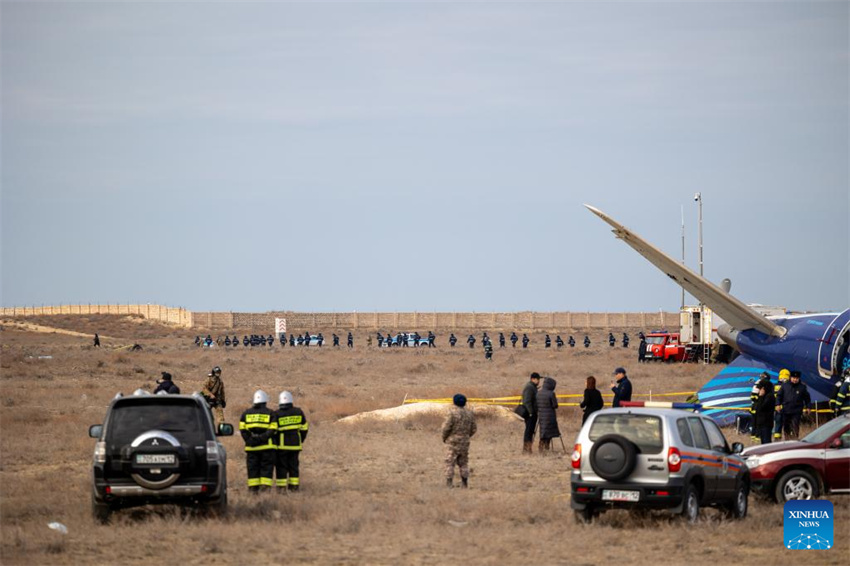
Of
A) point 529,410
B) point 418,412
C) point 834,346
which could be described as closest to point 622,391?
point 529,410

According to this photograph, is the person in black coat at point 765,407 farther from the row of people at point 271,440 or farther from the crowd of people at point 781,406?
the row of people at point 271,440

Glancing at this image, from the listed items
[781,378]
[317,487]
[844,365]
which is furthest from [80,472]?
[844,365]

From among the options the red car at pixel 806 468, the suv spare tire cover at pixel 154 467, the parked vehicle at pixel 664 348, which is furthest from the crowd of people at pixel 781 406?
the parked vehicle at pixel 664 348

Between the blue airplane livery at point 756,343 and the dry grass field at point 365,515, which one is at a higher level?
the blue airplane livery at point 756,343

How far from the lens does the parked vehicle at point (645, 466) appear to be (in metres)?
14.7

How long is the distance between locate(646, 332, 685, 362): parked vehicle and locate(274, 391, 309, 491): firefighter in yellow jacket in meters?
46.6

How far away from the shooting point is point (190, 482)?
14836mm

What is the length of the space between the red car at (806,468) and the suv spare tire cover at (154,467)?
8.30 metres

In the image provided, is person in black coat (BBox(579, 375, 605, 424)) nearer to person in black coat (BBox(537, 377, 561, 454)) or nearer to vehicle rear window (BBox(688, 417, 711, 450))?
person in black coat (BBox(537, 377, 561, 454))

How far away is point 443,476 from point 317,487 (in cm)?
248

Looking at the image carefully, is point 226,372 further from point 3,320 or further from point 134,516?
point 3,320

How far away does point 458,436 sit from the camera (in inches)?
753

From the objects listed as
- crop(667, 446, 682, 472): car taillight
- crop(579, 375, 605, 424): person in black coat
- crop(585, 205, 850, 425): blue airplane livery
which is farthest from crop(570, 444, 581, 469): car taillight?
crop(585, 205, 850, 425): blue airplane livery

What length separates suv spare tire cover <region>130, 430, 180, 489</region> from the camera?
48.1 ft
